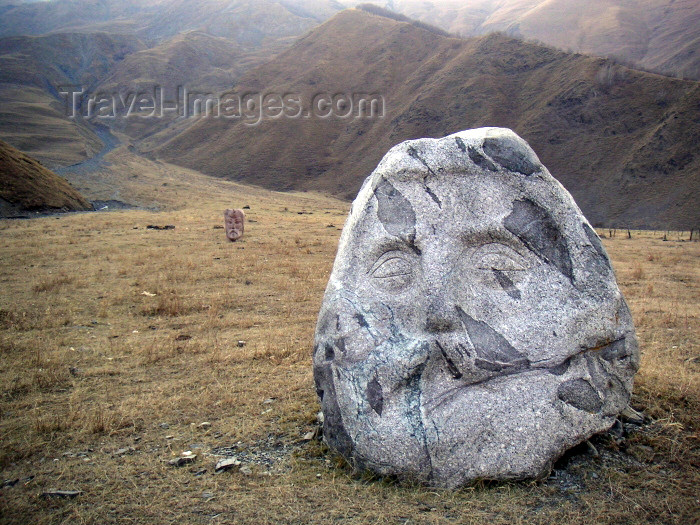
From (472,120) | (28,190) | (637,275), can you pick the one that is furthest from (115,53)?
(637,275)

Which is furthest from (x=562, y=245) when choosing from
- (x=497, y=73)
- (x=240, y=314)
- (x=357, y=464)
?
(x=497, y=73)

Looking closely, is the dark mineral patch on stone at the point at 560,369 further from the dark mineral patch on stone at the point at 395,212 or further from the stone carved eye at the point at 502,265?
the dark mineral patch on stone at the point at 395,212

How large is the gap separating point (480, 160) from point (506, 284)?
1065 millimetres

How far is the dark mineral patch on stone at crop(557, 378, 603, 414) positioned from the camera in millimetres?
4236

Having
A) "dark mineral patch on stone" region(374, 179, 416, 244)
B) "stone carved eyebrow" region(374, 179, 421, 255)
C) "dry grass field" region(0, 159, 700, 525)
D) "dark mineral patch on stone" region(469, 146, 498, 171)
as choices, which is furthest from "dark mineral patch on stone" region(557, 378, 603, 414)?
"dark mineral patch on stone" region(469, 146, 498, 171)

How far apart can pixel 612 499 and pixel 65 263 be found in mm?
13378

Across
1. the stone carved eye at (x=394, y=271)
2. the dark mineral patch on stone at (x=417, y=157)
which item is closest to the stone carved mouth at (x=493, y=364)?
the stone carved eye at (x=394, y=271)

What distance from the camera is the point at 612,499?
3.88m

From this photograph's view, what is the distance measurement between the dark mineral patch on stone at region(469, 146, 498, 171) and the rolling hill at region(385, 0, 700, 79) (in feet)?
284

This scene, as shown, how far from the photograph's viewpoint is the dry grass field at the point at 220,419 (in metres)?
3.88

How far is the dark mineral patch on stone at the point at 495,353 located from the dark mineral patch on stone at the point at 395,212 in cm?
96

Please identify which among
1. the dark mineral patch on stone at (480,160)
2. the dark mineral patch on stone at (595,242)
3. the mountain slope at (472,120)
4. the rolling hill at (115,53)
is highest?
A: the rolling hill at (115,53)

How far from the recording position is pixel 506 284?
4.40 meters

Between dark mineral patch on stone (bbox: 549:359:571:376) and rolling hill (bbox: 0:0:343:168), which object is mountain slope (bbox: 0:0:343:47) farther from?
dark mineral patch on stone (bbox: 549:359:571:376)
